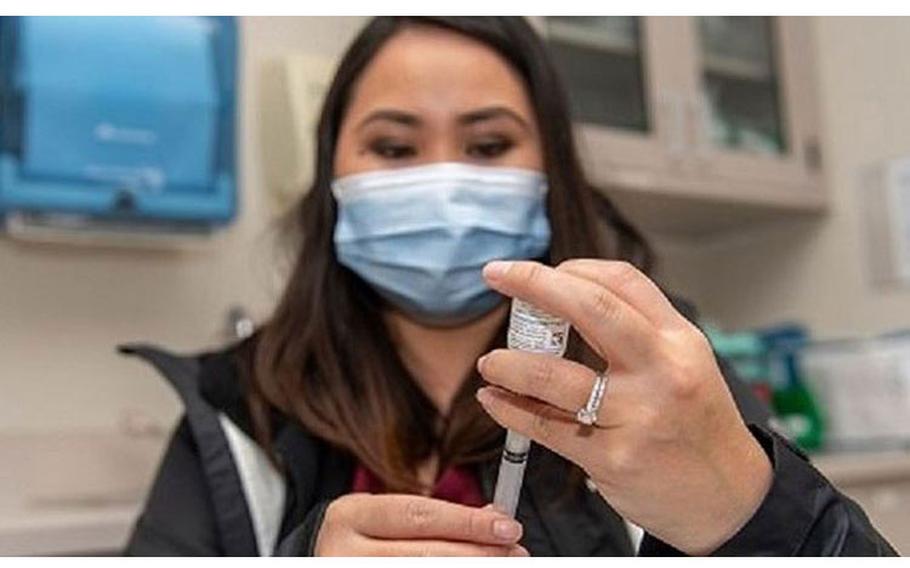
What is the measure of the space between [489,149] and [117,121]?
0.51 metres

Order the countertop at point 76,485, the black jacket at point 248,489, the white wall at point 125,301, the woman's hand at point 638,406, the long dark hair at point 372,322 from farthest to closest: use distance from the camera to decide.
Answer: the white wall at point 125,301, the countertop at point 76,485, the long dark hair at point 372,322, the black jacket at point 248,489, the woman's hand at point 638,406

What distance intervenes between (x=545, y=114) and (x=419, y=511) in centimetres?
55

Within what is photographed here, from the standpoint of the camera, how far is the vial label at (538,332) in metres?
0.56

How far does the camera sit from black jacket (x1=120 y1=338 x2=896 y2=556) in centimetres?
81

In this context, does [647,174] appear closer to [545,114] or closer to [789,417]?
[789,417]

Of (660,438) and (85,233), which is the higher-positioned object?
(85,233)

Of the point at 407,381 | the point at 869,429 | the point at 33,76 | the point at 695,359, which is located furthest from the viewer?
the point at 869,429

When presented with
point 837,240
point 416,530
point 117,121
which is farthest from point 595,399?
point 837,240

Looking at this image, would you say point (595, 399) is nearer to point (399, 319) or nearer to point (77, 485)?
point (399, 319)

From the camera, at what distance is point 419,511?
1.97 ft

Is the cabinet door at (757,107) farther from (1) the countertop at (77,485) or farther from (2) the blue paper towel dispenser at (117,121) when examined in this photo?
(1) the countertop at (77,485)

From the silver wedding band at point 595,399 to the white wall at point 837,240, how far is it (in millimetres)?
1362

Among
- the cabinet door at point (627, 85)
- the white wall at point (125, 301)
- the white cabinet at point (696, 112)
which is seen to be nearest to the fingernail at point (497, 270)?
the white wall at point (125, 301)

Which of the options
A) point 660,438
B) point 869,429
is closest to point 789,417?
point 869,429
